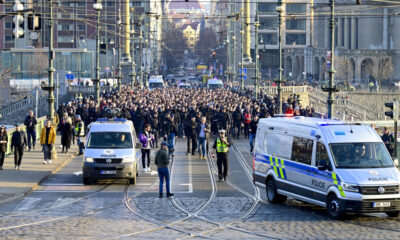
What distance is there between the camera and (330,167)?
1761 cm

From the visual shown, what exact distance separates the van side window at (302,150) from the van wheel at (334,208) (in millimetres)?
1317

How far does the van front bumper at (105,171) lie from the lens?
922 inches

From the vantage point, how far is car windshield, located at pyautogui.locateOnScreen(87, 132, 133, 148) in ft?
80.0

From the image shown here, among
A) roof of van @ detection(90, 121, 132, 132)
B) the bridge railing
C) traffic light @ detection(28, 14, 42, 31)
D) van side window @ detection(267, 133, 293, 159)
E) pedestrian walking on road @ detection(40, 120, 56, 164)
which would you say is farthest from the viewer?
the bridge railing

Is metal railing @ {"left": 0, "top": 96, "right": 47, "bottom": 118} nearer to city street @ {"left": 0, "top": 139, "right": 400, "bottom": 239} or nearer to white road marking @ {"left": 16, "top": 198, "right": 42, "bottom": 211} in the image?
city street @ {"left": 0, "top": 139, "right": 400, "bottom": 239}

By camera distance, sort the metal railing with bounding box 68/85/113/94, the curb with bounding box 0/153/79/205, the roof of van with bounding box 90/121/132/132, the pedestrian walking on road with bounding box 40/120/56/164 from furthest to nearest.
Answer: the metal railing with bounding box 68/85/113/94
the pedestrian walking on road with bounding box 40/120/56/164
the roof of van with bounding box 90/121/132/132
the curb with bounding box 0/153/79/205

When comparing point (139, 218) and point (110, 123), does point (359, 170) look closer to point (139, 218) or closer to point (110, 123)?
point (139, 218)

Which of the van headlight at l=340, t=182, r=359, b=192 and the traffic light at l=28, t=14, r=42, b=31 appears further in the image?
the traffic light at l=28, t=14, r=42, b=31

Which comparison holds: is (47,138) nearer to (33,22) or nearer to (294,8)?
(33,22)

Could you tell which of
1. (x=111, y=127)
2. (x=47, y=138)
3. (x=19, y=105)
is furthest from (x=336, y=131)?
(x=19, y=105)

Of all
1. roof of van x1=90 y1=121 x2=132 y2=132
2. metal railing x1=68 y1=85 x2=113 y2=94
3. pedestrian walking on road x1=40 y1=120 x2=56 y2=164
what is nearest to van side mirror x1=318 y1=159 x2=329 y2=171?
roof of van x1=90 y1=121 x2=132 y2=132

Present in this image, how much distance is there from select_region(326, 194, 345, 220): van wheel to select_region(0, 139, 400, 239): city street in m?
0.17

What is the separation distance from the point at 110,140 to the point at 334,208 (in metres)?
9.20

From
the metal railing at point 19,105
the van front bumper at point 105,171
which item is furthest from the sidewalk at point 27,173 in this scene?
the metal railing at point 19,105
